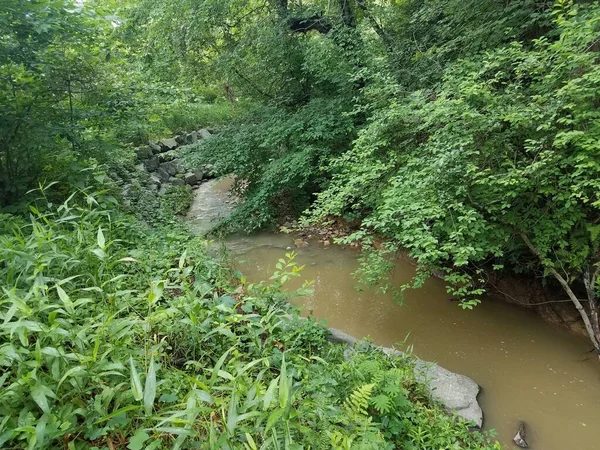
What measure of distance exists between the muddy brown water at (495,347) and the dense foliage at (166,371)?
755mm

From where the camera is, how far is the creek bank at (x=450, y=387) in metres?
2.93

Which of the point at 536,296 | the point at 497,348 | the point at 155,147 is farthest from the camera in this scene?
the point at 155,147

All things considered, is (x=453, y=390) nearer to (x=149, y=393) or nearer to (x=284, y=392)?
(x=284, y=392)

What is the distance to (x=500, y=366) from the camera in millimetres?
3645

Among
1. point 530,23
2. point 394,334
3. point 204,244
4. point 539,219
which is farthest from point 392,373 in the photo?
point 530,23

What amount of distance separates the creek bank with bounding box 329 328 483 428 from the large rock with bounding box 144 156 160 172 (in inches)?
312

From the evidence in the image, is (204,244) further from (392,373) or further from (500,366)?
(500,366)

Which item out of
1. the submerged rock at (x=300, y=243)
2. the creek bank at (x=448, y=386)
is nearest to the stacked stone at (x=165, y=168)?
the submerged rock at (x=300, y=243)

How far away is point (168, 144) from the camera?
36.3 feet

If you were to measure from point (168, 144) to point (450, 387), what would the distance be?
10264 millimetres

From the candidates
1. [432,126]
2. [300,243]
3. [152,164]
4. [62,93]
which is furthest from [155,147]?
[432,126]

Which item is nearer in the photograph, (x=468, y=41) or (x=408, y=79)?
(x=468, y=41)

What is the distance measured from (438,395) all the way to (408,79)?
421cm

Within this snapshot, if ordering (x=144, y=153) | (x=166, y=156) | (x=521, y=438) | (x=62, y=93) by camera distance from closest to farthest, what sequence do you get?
(x=521, y=438)
(x=62, y=93)
(x=144, y=153)
(x=166, y=156)
